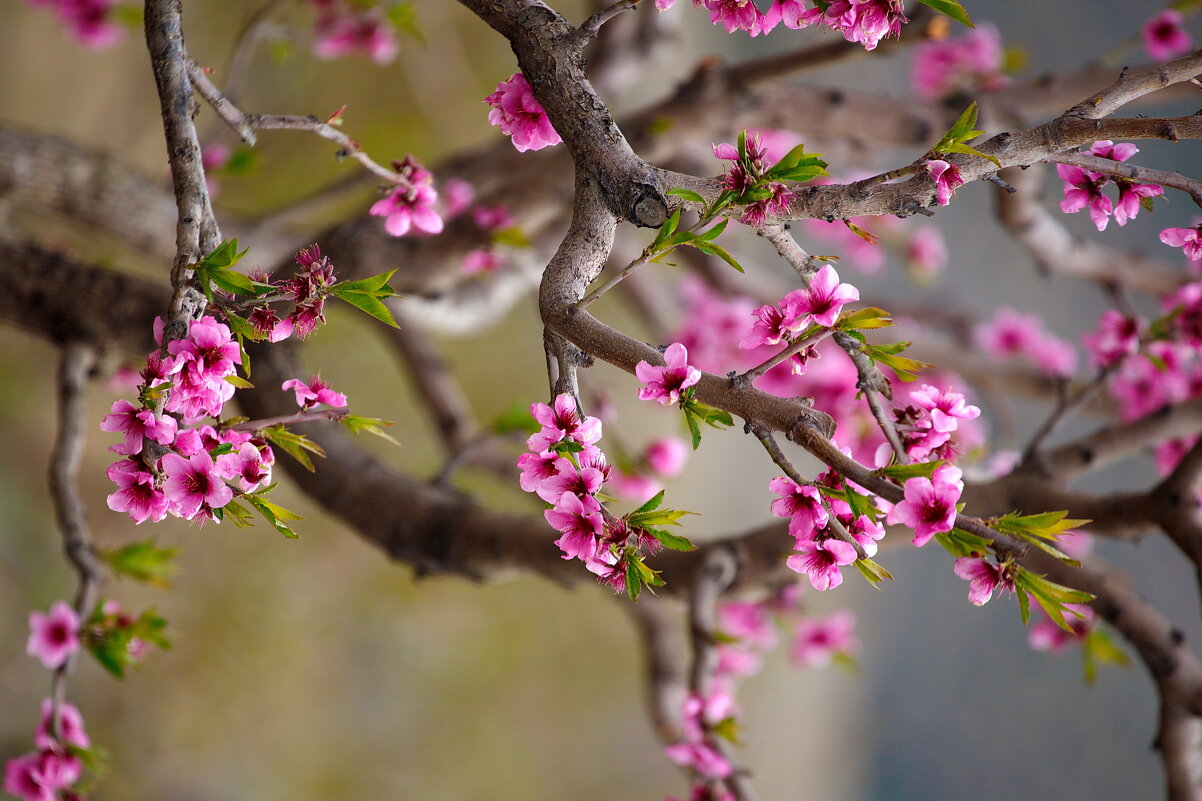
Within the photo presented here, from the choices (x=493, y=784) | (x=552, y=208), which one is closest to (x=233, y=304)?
(x=552, y=208)

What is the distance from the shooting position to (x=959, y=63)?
1736 millimetres

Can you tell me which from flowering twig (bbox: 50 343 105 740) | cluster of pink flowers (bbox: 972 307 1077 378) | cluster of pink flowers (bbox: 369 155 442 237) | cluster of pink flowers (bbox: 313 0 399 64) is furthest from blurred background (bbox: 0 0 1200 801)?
cluster of pink flowers (bbox: 369 155 442 237)

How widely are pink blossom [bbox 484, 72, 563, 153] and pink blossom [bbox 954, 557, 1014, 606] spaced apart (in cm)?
44

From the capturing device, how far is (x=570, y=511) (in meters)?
0.63

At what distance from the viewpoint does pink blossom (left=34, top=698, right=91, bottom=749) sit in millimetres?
949

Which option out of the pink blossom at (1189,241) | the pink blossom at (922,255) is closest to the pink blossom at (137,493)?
the pink blossom at (1189,241)

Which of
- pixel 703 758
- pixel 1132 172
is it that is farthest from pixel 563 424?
pixel 703 758

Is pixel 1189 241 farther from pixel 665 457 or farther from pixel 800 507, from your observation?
pixel 665 457

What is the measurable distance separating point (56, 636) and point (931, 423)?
3.00 ft

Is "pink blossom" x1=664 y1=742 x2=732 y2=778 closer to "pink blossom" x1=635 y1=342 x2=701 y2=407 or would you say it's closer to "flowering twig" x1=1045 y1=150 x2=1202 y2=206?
"pink blossom" x1=635 y1=342 x2=701 y2=407

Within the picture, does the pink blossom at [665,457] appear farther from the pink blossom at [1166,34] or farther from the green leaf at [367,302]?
the pink blossom at [1166,34]

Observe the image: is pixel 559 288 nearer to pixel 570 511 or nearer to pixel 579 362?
pixel 579 362

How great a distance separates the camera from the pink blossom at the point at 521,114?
72cm

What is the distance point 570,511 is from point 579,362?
11cm
